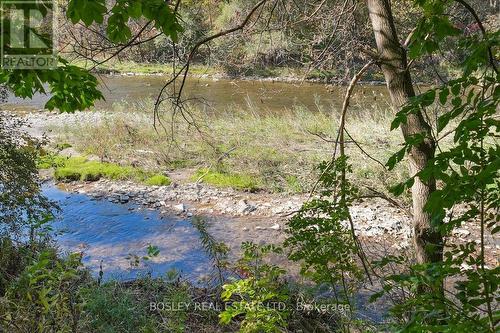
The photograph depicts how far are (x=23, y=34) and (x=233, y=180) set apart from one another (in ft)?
24.2

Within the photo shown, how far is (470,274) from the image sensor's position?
1.44m

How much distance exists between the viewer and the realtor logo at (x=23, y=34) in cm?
141

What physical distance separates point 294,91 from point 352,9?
14.1 m

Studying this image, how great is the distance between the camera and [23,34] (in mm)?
1499

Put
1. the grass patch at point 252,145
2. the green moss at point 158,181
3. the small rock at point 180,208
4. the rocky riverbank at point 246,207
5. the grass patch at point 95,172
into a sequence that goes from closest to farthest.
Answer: the rocky riverbank at point 246,207 → the small rock at point 180,208 → the grass patch at point 252,145 → the green moss at point 158,181 → the grass patch at point 95,172

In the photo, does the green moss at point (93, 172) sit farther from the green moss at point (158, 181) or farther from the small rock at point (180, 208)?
the small rock at point (180, 208)

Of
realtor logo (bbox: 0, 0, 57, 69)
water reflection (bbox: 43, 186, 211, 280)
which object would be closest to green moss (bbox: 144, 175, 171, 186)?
water reflection (bbox: 43, 186, 211, 280)

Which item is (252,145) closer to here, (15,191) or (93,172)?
(93,172)

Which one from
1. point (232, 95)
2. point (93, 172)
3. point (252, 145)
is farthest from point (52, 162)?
point (232, 95)

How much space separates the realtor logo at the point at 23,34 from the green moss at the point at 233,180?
695 centimetres

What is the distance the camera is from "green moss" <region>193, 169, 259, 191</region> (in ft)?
28.2

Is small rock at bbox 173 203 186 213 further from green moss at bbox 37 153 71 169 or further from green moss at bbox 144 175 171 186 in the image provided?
green moss at bbox 37 153 71 169

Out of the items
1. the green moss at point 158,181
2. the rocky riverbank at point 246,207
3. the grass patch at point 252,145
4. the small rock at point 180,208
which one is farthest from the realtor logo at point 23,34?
the green moss at point 158,181

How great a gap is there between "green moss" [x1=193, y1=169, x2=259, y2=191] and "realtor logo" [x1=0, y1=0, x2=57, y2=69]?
22.8ft
